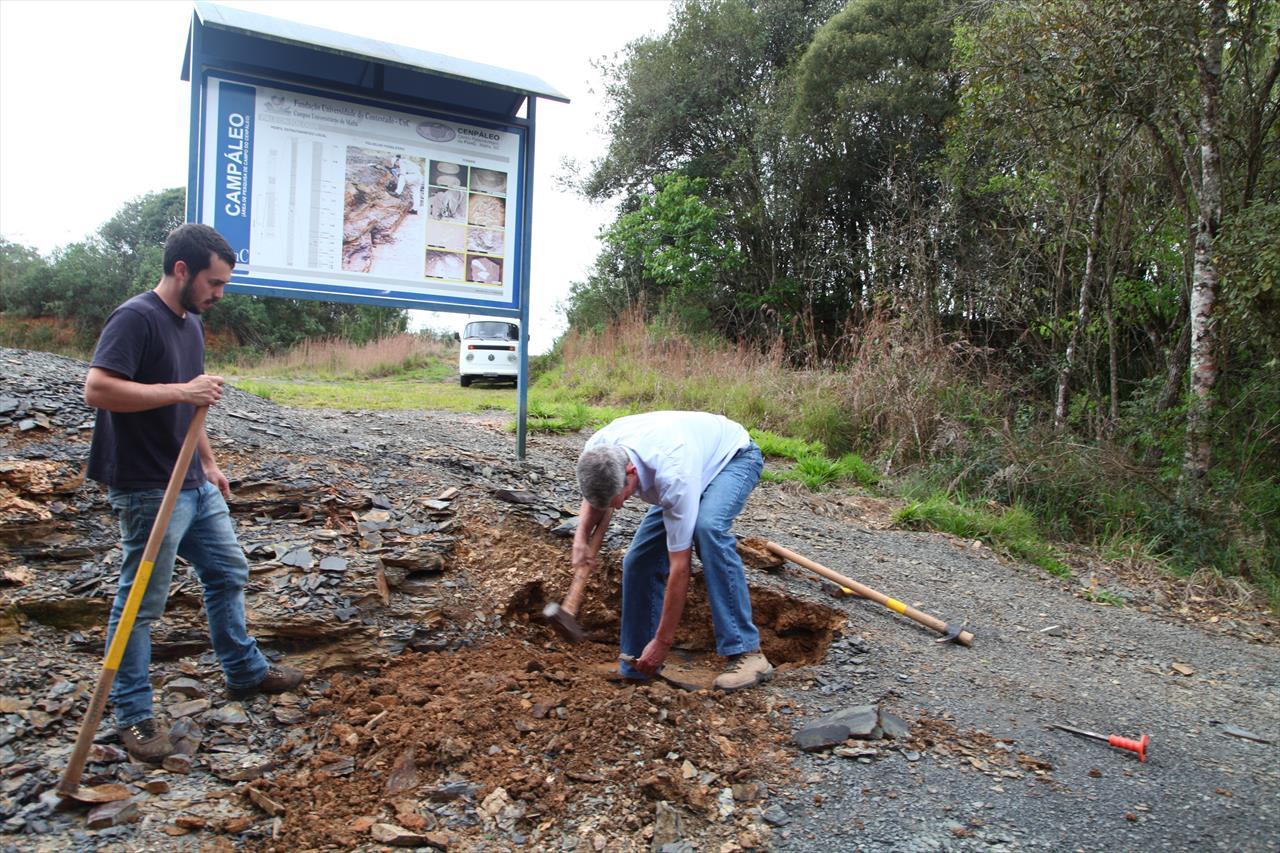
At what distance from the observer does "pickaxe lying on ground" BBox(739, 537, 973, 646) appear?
4.32 metres

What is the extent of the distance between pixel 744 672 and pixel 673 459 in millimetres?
1018

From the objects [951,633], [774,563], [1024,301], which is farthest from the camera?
[1024,301]

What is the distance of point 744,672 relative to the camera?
3.57 meters

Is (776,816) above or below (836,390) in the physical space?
below

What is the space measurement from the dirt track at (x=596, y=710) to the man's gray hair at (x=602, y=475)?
829 mm

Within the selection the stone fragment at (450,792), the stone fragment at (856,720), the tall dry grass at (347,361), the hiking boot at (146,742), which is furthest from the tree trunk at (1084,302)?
the tall dry grass at (347,361)

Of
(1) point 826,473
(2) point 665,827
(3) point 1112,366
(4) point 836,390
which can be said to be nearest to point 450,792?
(2) point 665,827

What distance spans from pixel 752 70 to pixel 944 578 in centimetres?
1531

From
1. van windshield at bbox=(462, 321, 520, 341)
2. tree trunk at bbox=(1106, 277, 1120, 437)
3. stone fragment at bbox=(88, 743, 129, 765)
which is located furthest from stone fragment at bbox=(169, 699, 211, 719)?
van windshield at bbox=(462, 321, 520, 341)

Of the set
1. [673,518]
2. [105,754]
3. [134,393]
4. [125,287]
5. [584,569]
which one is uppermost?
[125,287]

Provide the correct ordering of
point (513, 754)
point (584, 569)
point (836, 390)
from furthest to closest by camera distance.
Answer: point (836, 390) < point (584, 569) < point (513, 754)

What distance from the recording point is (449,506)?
192 inches

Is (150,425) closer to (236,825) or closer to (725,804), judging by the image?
(236,825)

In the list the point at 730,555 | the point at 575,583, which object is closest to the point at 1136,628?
the point at 730,555
